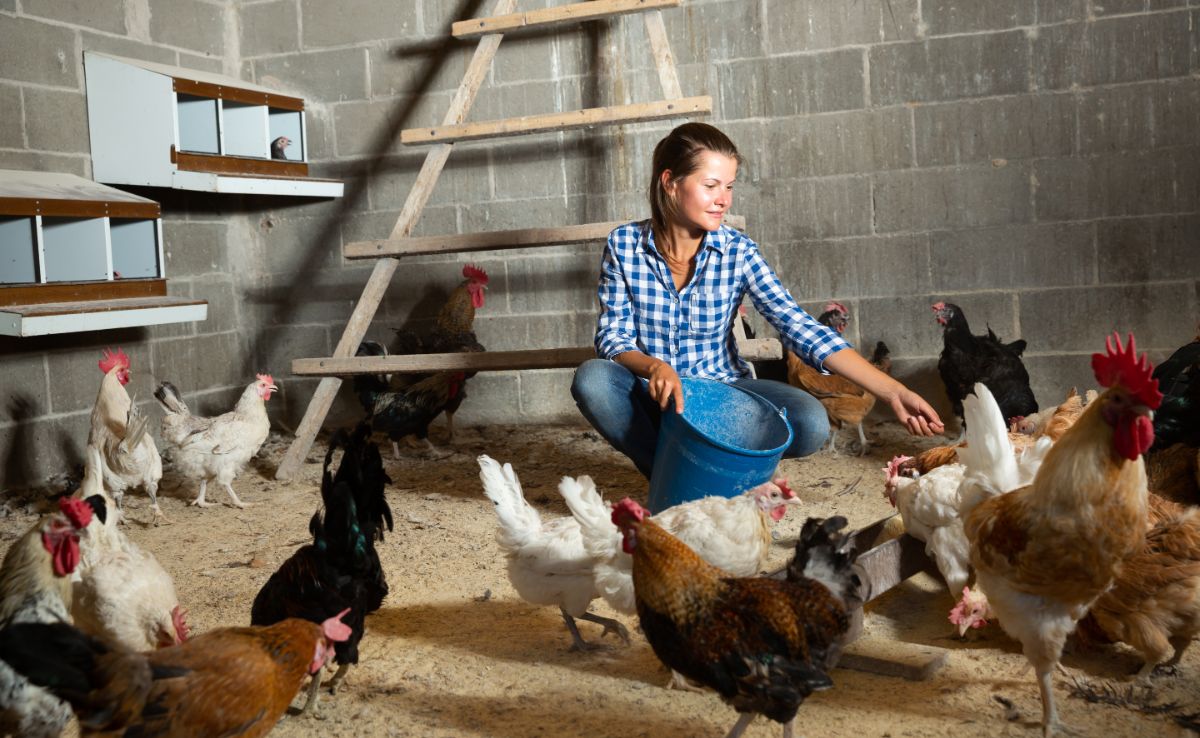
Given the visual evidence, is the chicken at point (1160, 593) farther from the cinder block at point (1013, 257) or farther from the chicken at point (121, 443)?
the chicken at point (121, 443)

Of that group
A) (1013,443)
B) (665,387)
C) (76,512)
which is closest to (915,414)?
(1013,443)

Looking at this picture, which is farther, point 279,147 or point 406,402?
point 279,147

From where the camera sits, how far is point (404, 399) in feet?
18.1

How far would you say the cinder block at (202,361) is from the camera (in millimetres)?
5949

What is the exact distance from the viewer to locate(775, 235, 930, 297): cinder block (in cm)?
559

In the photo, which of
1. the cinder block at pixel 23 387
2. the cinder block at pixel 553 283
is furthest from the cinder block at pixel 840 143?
the cinder block at pixel 23 387

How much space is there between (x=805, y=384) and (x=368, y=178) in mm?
3224

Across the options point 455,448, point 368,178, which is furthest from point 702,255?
point 368,178

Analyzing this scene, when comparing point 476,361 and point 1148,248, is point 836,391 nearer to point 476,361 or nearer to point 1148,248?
point 1148,248

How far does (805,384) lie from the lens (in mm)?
5426

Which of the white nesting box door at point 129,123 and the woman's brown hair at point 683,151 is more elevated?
the white nesting box door at point 129,123

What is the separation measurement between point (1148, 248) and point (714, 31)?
108 inches

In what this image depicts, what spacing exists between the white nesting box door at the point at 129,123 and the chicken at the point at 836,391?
12.0 ft

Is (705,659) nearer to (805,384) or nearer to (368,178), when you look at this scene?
(805,384)
